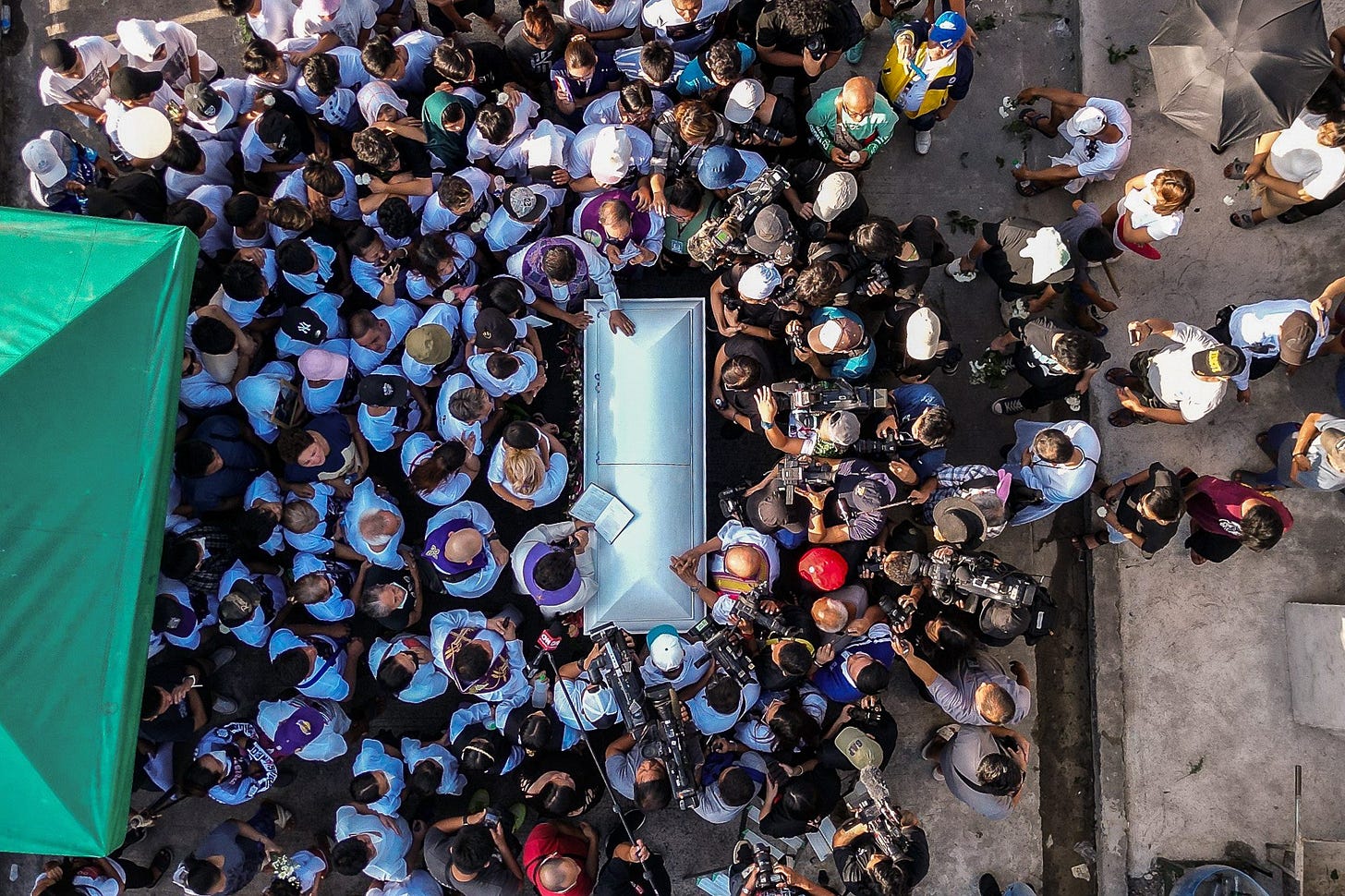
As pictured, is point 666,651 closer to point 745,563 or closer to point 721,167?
point 745,563

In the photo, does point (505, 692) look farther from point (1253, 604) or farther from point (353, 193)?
point (1253, 604)

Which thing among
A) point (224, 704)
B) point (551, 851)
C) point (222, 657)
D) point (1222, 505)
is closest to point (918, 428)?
point (1222, 505)

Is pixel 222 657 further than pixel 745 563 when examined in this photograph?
Yes

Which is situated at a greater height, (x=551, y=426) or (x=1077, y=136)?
(x=1077, y=136)

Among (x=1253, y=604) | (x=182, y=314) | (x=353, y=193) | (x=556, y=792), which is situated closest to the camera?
(x=182, y=314)

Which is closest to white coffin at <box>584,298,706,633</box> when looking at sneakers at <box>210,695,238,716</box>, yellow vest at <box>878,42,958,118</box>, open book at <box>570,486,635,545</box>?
open book at <box>570,486,635,545</box>

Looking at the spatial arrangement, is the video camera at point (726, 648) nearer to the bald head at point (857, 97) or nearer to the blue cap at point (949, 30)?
the bald head at point (857, 97)

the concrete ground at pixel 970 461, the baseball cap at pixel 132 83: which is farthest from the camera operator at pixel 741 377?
the baseball cap at pixel 132 83

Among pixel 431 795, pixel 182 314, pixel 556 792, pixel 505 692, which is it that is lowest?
pixel 431 795

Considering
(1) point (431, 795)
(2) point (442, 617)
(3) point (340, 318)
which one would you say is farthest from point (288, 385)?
(1) point (431, 795)
